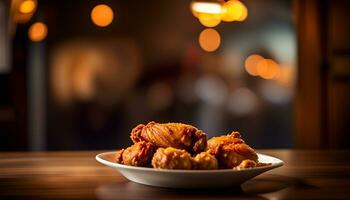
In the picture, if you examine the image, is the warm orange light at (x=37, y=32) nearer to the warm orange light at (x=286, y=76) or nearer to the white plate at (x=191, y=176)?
the warm orange light at (x=286, y=76)

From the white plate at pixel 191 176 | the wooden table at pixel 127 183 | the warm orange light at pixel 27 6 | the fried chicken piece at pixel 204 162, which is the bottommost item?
the wooden table at pixel 127 183

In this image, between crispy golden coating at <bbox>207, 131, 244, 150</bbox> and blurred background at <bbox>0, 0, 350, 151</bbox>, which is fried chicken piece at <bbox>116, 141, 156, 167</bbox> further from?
blurred background at <bbox>0, 0, 350, 151</bbox>

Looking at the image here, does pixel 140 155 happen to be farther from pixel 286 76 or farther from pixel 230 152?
pixel 286 76

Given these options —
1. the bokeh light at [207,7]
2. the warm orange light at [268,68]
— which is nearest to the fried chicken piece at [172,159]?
the bokeh light at [207,7]

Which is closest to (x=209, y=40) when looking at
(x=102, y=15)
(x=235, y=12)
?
(x=235, y=12)

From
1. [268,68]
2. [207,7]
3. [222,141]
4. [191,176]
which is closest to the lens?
[191,176]
